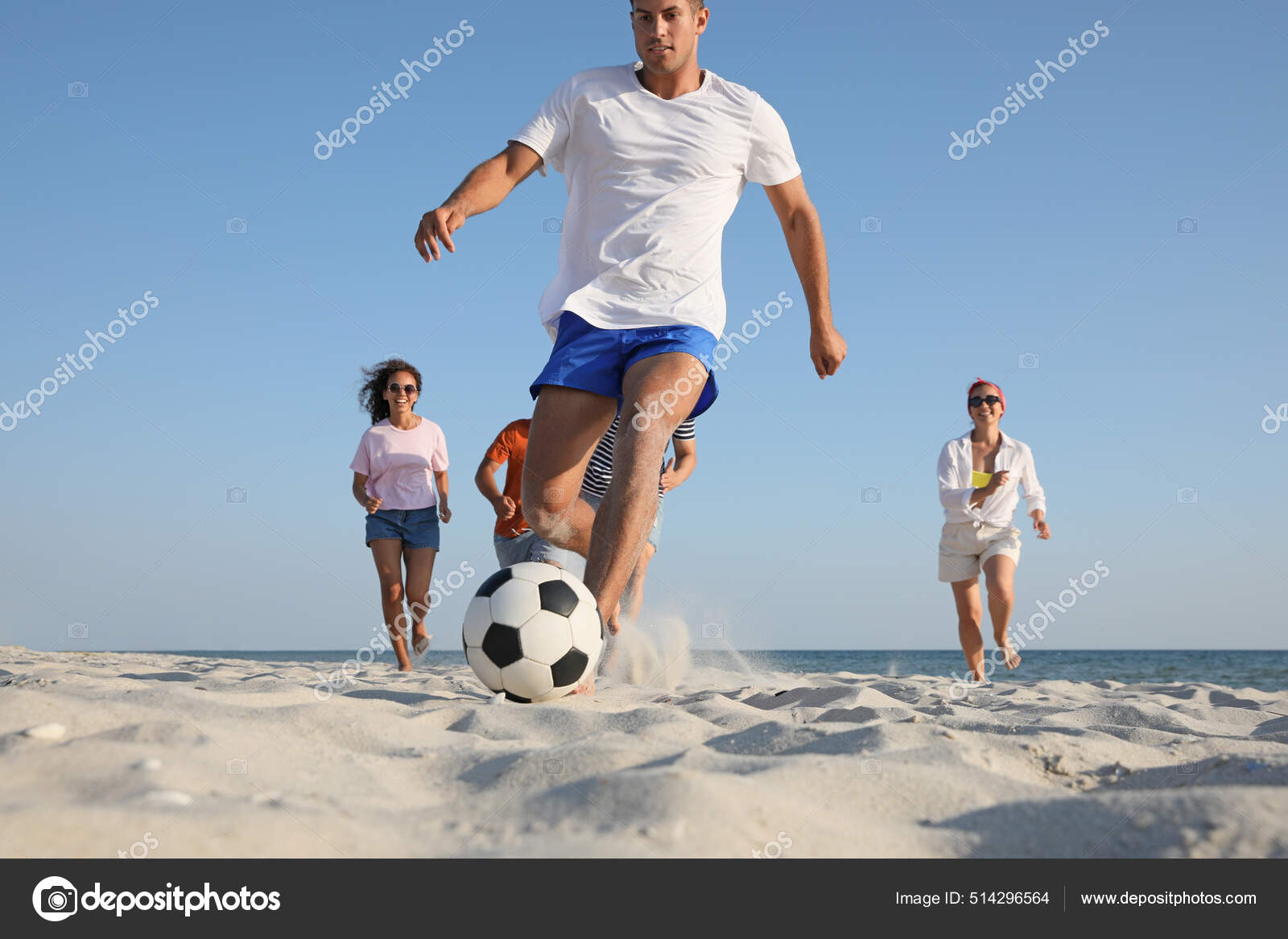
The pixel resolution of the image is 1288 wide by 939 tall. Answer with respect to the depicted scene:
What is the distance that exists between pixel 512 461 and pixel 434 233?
2.89 m

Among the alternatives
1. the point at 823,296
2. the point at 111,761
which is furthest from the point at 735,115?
the point at 111,761

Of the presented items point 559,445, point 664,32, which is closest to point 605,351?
point 559,445

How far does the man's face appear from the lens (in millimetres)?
3309

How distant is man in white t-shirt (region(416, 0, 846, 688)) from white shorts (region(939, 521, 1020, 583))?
111 inches

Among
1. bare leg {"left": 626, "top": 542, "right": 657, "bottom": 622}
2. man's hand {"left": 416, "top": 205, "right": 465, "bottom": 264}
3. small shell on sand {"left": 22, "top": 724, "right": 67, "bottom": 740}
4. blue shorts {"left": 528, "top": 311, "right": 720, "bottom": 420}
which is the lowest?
small shell on sand {"left": 22, "top": 724, "right": 67, "bottom": 740}

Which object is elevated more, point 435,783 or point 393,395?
point 393,395

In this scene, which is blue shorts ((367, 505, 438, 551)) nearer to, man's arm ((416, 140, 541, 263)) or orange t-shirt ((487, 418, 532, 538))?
orange t-shirt ((487, 418, 532, 538))

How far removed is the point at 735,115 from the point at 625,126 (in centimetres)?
45

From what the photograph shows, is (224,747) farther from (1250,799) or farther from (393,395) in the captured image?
(393,395)

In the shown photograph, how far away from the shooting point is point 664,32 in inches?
131

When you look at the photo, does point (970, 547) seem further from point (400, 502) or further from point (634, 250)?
point (400, 502)
